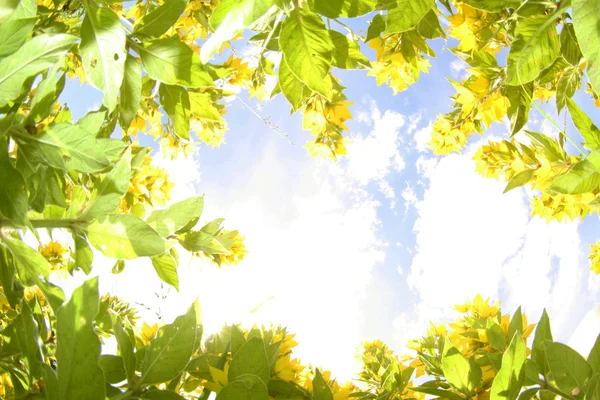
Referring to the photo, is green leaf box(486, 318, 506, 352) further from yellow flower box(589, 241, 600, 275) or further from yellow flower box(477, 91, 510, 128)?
yellow flower box(589, 241, 600, 275)

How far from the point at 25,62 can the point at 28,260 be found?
0.25 metres

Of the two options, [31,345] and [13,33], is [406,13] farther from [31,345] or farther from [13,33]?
[31,345]

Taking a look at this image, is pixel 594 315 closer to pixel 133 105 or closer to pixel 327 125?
pixel 327 125

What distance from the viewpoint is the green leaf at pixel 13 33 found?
0.40 m

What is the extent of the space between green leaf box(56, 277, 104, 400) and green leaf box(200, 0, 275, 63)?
226 mm

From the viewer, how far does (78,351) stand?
1.03 ft

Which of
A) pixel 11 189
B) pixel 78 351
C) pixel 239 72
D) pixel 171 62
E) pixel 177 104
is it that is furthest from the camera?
pixel 239 72

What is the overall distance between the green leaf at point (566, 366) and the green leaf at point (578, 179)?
0.72 feet

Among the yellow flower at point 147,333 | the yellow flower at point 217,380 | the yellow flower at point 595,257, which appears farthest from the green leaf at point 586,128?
the yellow flower at point 595,257

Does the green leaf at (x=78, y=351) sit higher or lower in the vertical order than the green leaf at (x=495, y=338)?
higher

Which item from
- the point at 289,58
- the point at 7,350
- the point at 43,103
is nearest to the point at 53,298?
the point at 7,350

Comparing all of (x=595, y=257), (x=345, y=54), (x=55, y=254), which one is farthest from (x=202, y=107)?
(x=595, y=257)

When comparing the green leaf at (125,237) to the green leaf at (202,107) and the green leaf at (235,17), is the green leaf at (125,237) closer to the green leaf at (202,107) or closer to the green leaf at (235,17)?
the green leaf at (235,17)

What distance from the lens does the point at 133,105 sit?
0.64 metres
